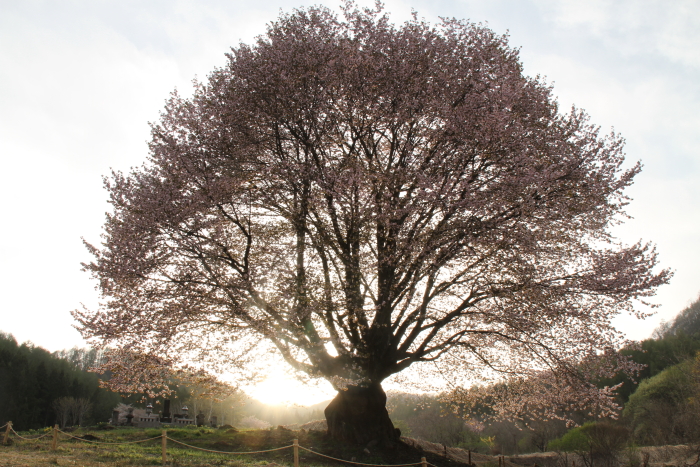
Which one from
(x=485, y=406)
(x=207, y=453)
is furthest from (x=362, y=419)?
(x=485, y=406)

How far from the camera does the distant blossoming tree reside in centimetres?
1176

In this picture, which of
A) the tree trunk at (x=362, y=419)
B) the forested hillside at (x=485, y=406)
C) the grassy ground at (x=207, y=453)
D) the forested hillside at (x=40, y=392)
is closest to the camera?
the grassy ground at (x=207, y=453)

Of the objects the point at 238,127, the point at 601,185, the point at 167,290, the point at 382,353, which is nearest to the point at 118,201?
the point at 167,290

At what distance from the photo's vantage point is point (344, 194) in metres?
12.1

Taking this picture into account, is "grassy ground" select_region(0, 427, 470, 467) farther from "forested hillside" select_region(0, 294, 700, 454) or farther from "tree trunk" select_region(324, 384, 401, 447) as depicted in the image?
"forested hillside" select_region(0, 294, 700, 454)

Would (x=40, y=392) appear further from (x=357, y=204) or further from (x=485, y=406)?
(x=357, y=204)

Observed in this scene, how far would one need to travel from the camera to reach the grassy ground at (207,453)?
1111cm

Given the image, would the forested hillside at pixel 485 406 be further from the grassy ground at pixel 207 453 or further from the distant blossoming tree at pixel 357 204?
the distant blossoming tree at pixel 357 204

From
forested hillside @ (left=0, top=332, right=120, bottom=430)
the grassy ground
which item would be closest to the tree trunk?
the grassy ground

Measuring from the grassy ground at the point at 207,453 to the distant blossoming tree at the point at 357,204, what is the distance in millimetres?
2422

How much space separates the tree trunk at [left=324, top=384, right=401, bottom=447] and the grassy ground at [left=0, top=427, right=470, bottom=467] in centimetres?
45

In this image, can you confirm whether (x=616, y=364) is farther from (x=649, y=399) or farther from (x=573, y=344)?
(x=649, y=399)

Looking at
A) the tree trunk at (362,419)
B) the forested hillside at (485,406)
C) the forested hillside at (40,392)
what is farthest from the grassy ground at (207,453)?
the forested hillside at (40,392)

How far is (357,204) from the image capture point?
12.6 metres
